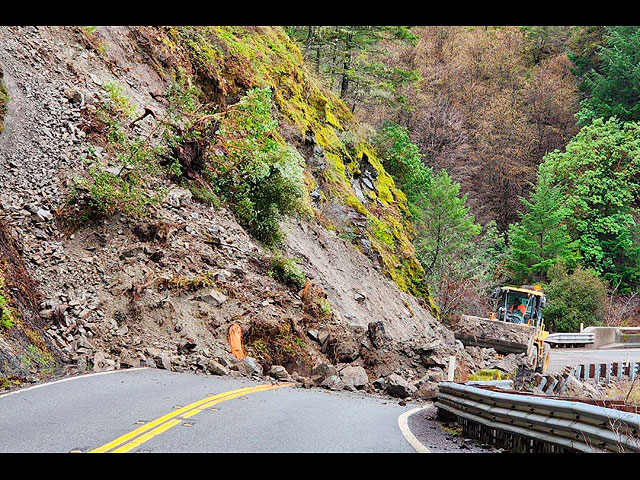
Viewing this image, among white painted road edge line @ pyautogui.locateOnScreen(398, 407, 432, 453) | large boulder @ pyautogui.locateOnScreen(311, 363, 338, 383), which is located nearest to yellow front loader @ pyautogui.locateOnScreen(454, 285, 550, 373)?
large boulder @ pyautogui.locateOnScreen(311, 363, 338, 383)

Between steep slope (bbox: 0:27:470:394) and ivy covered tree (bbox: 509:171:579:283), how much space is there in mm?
22537

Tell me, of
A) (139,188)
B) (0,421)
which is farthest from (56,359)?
(139,188)

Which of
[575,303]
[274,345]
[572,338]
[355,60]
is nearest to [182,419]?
[274,345]

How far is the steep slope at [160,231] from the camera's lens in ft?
48.2

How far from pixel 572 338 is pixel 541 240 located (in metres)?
14.9

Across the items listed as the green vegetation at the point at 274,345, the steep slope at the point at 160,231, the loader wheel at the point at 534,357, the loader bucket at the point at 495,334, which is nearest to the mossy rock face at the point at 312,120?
the steep slope at the point at 160,231

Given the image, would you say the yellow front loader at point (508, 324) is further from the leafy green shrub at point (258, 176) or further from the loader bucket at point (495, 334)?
the leafy green shrub at point (258, 176)

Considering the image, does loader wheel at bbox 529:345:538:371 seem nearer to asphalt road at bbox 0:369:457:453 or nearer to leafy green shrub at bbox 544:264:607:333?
asphalt road at bbox 0:369:457:453

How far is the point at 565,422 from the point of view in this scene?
560 centimetres

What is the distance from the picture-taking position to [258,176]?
20.2 m

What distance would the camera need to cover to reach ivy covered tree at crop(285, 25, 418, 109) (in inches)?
1507

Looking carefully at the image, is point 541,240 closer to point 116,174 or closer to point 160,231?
point 160,231

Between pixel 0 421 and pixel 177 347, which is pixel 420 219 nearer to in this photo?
pixel 177 347

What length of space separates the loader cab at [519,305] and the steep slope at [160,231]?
312 inches
